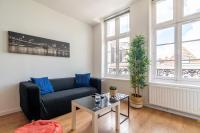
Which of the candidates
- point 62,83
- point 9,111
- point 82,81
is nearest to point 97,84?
point 82,81

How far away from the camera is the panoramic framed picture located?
256 cm

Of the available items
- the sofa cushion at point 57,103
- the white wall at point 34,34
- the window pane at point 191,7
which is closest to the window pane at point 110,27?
the white wall at point 34,34

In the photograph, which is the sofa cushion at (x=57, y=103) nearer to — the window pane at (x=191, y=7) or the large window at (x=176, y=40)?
the large window at (x=176, y=40)

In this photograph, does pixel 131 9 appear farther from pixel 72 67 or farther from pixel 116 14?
pixel 72 67

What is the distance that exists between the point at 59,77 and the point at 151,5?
3.37 meters

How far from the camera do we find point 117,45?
3984mm

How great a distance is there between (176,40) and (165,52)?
0.36 meters

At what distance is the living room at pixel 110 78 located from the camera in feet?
7.00

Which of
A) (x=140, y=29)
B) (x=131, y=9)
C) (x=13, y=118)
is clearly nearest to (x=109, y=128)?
(x=13, y=118)

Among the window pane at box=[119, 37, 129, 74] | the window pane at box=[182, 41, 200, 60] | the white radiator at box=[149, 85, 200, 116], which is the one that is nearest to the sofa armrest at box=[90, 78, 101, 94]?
the window pane at box=[119, 37, 129, 74]

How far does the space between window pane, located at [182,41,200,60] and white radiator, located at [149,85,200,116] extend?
748 millimetres

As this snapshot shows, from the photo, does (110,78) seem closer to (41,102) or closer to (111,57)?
(111,57)

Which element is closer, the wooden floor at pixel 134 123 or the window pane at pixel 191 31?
the wooden floor at pixel 134 123

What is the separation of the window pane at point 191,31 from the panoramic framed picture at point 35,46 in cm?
320
